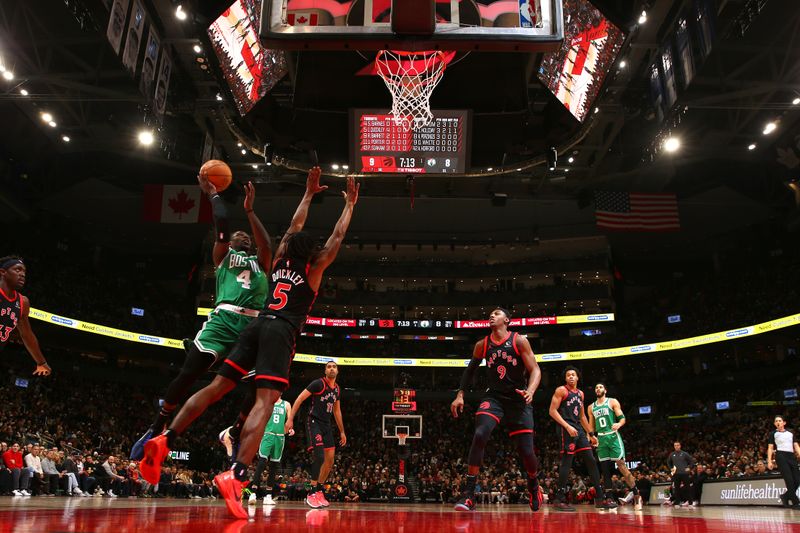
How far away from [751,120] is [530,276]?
58.5 ft

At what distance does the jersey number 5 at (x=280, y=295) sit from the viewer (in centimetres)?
466

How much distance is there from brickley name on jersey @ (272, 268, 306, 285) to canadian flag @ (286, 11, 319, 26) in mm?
3839

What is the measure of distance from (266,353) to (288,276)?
666mm

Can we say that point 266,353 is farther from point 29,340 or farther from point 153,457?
point 29,340

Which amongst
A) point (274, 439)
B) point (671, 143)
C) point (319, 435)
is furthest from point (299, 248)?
point (671, 143)

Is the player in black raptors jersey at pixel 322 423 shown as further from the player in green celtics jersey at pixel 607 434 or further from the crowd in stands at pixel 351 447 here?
the crowd in stands at pixel 351 447

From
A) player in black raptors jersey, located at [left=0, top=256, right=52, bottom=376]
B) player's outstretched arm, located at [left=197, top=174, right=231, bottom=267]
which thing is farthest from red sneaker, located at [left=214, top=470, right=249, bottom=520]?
player in black raptors jersey, located at [left=0, top=256, right=52, bottom=376]

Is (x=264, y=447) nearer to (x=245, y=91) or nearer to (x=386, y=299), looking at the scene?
(x=245, y=91)

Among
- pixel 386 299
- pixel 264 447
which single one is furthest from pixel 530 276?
pixel 264 447

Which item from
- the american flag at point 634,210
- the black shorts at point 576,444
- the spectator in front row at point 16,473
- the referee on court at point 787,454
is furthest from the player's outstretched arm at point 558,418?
the american flag at point 634,210

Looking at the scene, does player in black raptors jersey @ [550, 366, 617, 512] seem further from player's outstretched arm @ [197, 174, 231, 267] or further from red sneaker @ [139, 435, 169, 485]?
red sneaker @ [139, 435, 169, 485]

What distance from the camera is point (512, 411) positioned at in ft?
23.7

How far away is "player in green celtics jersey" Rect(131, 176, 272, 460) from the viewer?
521cm

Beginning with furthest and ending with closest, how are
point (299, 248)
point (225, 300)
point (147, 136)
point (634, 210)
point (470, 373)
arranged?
point (634, 210), point (147, 136), point (470, 373), point (225, 300), point (299, 248)
